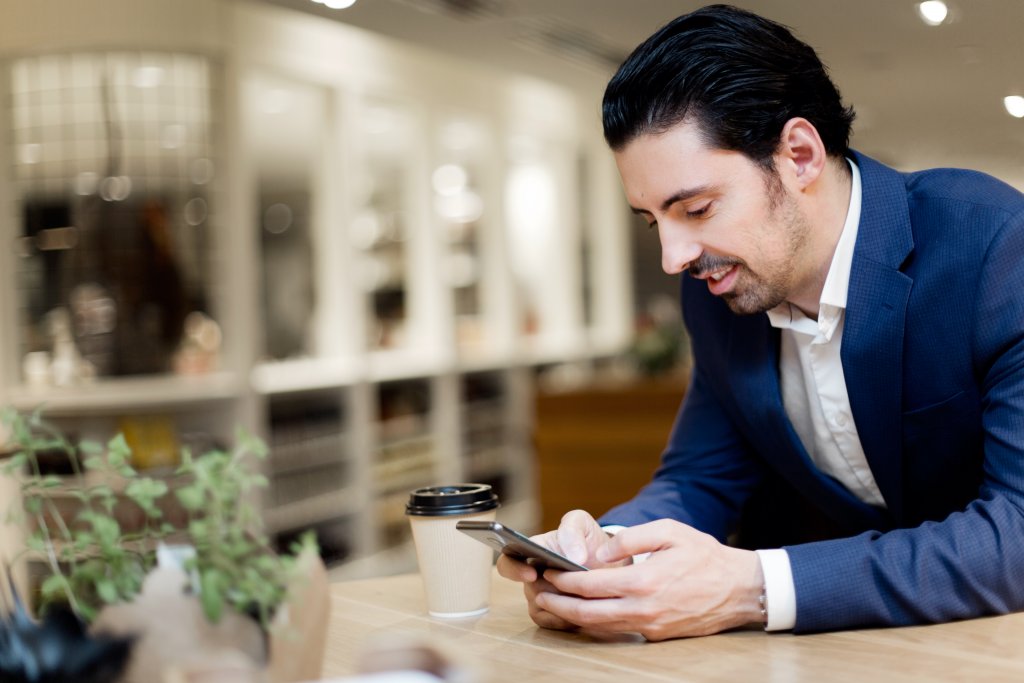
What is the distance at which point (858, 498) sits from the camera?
64.6 inches

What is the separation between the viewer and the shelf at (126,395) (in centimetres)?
414

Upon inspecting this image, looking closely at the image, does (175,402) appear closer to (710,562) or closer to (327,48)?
(327,48)

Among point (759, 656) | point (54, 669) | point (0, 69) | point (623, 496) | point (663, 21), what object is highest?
point (0, 69)

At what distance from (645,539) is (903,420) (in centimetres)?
52

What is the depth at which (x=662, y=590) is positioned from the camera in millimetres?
1131

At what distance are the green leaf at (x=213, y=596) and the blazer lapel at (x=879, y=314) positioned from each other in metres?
0.97

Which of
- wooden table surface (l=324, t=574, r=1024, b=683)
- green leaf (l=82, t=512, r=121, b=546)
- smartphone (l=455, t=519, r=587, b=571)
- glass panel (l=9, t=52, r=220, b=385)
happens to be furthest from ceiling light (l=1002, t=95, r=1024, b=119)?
glass panel (l=9, t=52, r=220, b=385)

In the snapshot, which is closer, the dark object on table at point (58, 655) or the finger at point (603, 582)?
the dark object on table at point (58, 655)

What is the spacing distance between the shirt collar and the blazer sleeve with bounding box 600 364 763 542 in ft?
0.75

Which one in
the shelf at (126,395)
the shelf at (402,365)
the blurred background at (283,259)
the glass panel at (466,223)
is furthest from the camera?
the glass panel at (466,223)

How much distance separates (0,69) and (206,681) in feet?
13.5

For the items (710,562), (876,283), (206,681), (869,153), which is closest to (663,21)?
(869,153)

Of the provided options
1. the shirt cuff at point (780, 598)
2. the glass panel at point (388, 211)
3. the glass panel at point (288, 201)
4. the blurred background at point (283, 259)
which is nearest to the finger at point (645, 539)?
the shirt cuff at point (780, 598)

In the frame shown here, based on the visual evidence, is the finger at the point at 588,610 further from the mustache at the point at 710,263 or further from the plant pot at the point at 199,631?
the mustache at the point at 710,263
